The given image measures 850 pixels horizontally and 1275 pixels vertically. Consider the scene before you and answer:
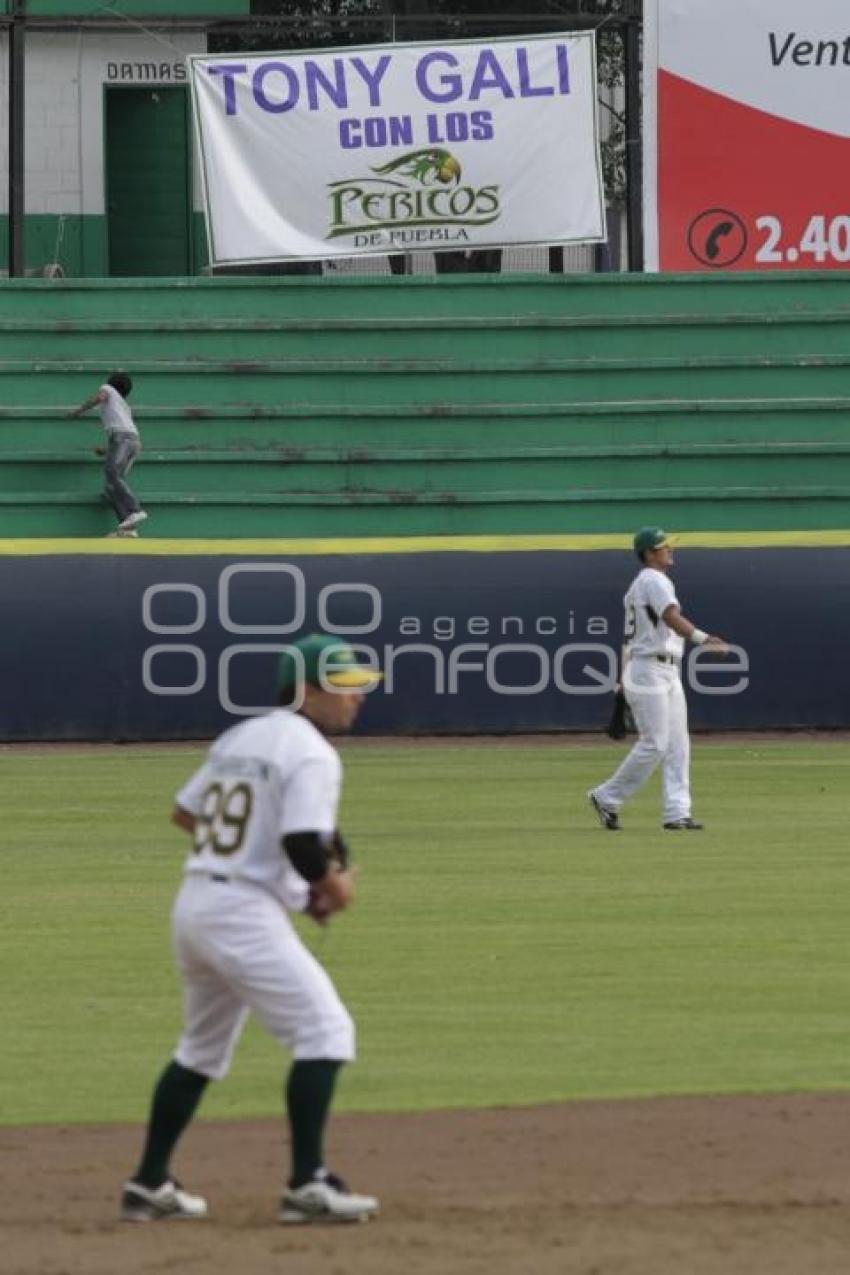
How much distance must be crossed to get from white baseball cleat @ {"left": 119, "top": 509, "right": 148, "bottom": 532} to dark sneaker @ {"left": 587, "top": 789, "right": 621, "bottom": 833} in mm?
10061

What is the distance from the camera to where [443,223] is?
3142 cm

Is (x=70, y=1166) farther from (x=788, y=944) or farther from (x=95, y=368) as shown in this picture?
(x=95, y=368)

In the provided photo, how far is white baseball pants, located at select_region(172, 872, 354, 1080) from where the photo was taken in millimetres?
7969

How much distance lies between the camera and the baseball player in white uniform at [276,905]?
7910mm

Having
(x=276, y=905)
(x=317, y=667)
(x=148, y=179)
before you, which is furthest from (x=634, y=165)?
(x=276, y=905)

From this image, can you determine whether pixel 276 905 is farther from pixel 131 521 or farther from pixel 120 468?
pixel 120 468

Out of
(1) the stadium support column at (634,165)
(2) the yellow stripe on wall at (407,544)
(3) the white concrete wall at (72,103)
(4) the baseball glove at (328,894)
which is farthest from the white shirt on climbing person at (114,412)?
(4) the baseball glove at (328,894)

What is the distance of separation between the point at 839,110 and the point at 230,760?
25514mm

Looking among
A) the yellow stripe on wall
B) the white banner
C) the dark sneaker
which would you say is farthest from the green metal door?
the dark sneaker

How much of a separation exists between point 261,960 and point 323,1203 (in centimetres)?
85

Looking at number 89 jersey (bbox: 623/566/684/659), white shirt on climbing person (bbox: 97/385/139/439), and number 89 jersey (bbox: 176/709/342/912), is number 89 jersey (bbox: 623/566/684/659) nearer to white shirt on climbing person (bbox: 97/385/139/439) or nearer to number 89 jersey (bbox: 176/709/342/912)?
white shirt on climbing person (bbox: 97/385/139/439)

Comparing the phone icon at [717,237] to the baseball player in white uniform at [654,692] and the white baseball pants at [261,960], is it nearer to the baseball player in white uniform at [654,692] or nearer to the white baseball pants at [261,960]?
the baseball player in white uniform at [654,692]

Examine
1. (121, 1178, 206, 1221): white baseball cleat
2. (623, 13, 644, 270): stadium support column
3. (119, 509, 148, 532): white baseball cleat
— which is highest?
(623, 13, 644, 270): stadium support column

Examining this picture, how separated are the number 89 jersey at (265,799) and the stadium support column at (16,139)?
21849 millimetres
